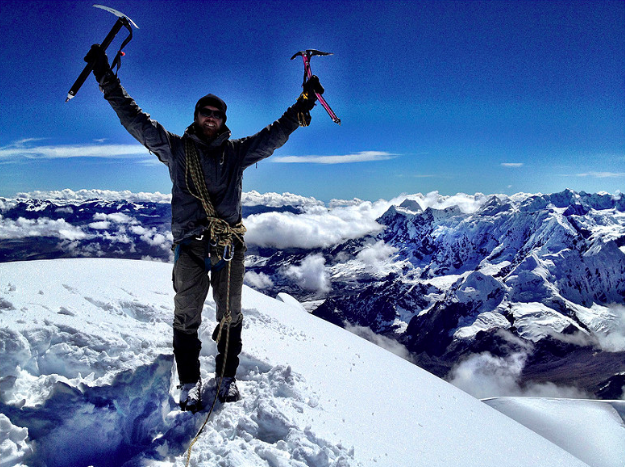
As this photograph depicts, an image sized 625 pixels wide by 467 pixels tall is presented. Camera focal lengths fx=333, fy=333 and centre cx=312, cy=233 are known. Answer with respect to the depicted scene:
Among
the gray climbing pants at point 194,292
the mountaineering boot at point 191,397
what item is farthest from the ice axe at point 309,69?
the mountaineering boot at point 191,397

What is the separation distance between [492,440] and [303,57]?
725cm

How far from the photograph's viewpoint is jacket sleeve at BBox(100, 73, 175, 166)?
406 centimetres

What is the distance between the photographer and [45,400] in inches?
142

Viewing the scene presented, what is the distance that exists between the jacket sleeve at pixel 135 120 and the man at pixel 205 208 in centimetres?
1

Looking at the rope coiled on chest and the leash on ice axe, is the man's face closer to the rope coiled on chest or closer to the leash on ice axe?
the rope coiled on chest

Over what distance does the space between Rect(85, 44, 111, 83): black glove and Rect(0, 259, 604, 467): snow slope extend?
3.20 m

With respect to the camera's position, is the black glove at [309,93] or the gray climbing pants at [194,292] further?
the black glove at [309,93]

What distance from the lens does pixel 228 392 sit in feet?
15.1

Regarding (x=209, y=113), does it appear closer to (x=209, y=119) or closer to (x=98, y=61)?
(x=209, y=119)

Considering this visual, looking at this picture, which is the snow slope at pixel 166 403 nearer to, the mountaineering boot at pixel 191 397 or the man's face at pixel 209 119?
the mountaineering boot at pixel 191 397

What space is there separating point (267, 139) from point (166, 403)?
3847 millimetres

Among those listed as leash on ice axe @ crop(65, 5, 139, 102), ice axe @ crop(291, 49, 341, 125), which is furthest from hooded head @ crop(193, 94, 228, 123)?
ice axe @ crop(291, 49, 341, 125)

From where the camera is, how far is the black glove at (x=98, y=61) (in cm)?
397

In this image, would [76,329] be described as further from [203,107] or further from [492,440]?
[492,440]
